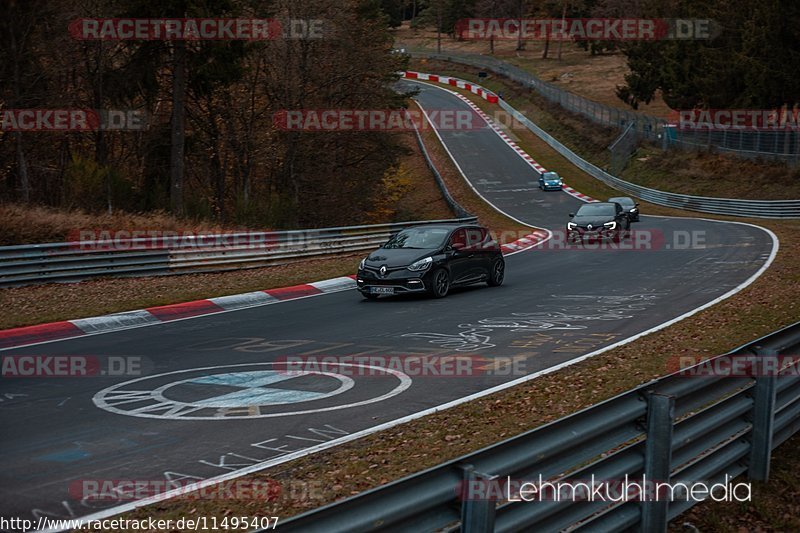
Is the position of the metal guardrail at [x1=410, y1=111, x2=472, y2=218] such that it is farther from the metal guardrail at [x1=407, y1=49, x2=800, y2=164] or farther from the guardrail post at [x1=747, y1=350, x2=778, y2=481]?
the guardrail post at [x1=747, y1=350, x2=778, y2=481]

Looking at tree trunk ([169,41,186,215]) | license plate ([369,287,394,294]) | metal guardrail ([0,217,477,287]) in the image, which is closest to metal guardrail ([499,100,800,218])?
metal guardrail ([0,217,477,287])

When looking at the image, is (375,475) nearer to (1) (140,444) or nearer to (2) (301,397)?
(1) (140,444)

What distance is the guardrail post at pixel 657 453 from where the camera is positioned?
18.6 feet

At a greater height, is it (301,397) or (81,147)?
(81,147)

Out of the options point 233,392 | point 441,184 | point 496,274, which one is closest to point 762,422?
point 233,392

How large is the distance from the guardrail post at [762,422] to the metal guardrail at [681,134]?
157 ft

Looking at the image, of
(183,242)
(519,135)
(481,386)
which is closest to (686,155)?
(519,135)

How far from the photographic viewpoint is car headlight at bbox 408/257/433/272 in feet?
64.0

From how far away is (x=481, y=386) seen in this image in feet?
36.3

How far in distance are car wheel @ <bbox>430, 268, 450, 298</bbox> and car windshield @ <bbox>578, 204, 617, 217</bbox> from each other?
1657 cm

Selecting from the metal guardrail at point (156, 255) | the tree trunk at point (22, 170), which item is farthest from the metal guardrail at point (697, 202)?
the tree trunk at point (22, 170)

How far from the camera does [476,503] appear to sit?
4203mm

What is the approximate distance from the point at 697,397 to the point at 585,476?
163cm

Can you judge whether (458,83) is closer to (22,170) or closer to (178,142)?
(178,142)
